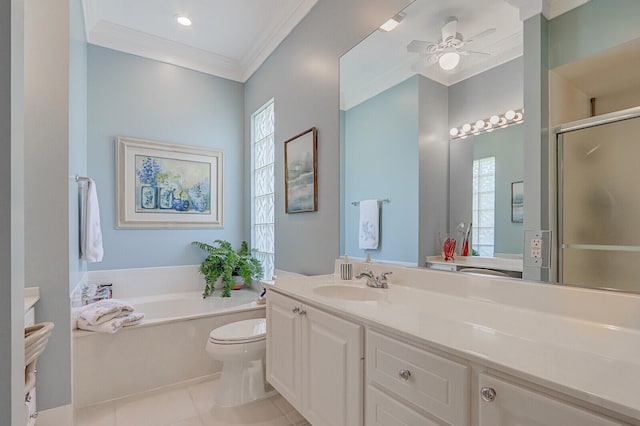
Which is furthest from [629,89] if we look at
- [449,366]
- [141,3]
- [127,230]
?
[127,230]

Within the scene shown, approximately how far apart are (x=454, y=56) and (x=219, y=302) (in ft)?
9.25

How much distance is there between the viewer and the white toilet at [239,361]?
6.36 feet

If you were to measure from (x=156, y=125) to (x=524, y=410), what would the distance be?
3.44m

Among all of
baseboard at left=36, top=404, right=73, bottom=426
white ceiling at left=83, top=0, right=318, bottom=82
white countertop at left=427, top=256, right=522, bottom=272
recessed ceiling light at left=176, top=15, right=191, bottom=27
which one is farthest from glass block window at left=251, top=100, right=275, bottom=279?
white countertop at left=427, top=256, right=522, bottom=272

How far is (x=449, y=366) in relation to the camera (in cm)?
82

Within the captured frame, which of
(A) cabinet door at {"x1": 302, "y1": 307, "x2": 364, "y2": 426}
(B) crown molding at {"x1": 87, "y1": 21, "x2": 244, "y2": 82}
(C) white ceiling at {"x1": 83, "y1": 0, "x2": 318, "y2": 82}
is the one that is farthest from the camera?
(B) crown molding at {"x1": 87, "y1": 21, "x2": 244, "y2": 82}

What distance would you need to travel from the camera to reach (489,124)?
1.33 m

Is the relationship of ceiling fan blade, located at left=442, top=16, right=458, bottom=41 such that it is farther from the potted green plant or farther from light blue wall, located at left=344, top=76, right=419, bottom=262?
the potted green plant

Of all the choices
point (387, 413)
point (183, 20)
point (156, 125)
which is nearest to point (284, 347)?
point (387, 413)

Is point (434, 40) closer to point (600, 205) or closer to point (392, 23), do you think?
point (392, 23)

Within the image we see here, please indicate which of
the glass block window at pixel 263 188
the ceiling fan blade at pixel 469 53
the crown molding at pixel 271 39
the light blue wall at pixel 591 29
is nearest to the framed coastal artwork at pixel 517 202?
the light blue wall at pixel 591 29

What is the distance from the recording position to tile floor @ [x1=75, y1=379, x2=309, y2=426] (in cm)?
184

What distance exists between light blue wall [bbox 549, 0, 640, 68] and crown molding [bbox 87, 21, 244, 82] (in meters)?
3.10

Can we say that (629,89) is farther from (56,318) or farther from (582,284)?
(56,318)
